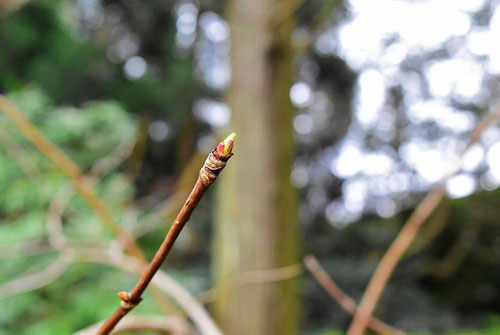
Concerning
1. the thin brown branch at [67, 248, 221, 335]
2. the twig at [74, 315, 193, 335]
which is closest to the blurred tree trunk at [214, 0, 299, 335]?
the thin brown branch at [67, 248, 221, 335]

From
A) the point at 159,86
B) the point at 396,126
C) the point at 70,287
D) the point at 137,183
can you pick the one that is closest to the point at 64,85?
the point at 159,86

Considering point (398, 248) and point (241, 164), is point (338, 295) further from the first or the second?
point (241, 164)

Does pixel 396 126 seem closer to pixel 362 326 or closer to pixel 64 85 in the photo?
pixel 64 85

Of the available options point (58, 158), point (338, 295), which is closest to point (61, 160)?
point (58, 158)

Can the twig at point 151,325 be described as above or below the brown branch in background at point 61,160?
below

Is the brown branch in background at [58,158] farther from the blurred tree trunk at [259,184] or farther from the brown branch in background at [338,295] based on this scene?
the blurred tree trunk at [259,184]

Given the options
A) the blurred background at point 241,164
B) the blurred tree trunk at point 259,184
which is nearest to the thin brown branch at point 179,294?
the blurred background at point 241,164

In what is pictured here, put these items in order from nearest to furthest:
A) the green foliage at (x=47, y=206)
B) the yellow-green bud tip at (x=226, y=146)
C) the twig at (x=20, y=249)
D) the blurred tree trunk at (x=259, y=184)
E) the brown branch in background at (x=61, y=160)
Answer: the yellow-green bud tip at (x=226, y=146), the brown branch in background at (x=61, y=160), the twig at (x=20, y=249), the blurred tree trunk at (x=259, y=184), the green foliage at (x=47, y=206)
